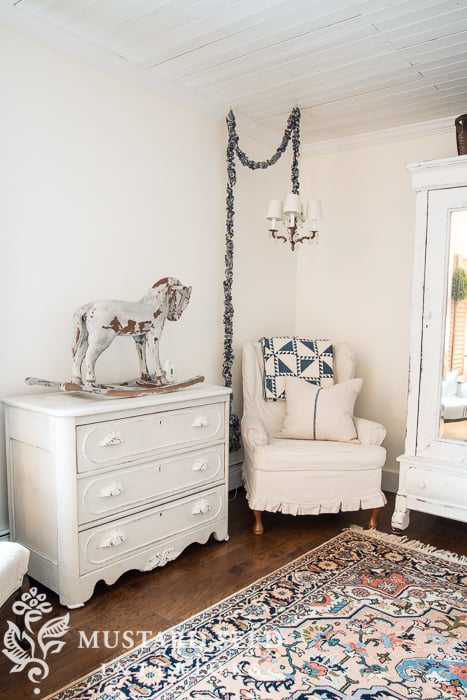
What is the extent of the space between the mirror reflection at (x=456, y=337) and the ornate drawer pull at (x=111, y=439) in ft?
5.76

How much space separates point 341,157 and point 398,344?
1434 mm

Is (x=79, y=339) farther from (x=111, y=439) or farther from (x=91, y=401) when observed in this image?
(x=111, y=439)

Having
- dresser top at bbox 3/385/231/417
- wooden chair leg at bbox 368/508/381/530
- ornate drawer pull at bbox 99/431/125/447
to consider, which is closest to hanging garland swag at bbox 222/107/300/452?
dresser top at bbox 3/385/231/417

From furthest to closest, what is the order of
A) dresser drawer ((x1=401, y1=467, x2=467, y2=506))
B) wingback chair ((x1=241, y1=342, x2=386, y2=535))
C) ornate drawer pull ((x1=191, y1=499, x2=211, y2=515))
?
wingback chair ((x1=241, y1=342, x2=386, y2=535)), dresser drawer ((x1=401, y1=467, x2=467, y2=506)), ornate drawer pull ((x1=191, y1=499, x2=211, y2=515))

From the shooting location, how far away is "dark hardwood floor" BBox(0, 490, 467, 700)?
6.22 ft

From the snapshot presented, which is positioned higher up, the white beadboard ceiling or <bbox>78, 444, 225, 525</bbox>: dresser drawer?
the white beadboard ceiling

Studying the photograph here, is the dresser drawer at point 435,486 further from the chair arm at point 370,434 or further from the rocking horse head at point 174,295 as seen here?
the rocking horse head at point 174,295

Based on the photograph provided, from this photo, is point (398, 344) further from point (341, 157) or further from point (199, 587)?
point (199, 587)

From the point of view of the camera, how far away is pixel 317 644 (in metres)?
2.02

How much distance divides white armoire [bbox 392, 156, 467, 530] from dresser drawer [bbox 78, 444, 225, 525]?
1105 millimetres

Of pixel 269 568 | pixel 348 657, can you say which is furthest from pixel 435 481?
pixel 348 657

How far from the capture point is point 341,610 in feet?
7.38

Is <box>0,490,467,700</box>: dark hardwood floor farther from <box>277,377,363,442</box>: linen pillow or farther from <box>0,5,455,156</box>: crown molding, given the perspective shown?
<box>0,5,455,156</box>: crown molding

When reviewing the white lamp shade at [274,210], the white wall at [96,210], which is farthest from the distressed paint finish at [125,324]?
the white lamp shade at [274,210]
